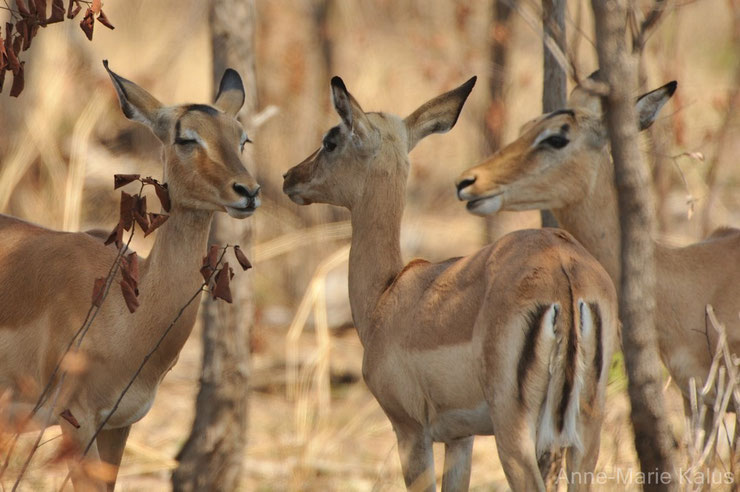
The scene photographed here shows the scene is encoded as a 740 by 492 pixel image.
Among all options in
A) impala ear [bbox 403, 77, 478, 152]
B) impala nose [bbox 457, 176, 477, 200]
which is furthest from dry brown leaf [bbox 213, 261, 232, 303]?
impala nose [bbox 457, 176, 477, 200]

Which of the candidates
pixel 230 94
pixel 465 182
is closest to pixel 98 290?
pixel 230 94

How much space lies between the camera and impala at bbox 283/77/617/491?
369 centimetres

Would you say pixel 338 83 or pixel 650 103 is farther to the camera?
pixel 650 103

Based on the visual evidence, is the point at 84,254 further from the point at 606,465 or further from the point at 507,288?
the point at 606,465

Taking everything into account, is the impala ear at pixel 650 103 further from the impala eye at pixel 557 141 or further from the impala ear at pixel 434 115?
the impala ear at pixel 434 115

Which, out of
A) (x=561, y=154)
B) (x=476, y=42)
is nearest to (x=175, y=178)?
(x=561, y=154)

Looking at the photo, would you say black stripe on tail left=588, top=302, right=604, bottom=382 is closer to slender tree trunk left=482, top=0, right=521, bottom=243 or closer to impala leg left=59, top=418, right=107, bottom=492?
impala leg left=59, top=418, right=107, bottom=492

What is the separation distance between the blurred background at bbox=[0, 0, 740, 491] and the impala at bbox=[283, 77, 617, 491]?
3.76 feet

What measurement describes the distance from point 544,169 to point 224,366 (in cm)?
208

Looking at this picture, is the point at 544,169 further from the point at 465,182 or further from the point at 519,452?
the point at 519,452

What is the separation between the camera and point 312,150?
11.0 meters

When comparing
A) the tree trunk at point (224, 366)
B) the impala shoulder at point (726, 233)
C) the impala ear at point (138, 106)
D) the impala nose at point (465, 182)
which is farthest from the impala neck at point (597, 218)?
the impala ear at point (138, 106)

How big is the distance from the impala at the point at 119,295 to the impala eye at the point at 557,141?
1526 millimetres

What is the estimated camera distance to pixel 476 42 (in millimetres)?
13438
